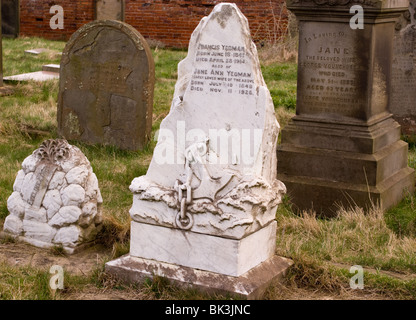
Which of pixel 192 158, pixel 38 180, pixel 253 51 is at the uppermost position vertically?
pixel 253 51

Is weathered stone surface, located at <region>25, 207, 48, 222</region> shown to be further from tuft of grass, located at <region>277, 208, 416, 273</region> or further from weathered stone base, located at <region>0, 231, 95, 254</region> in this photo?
tuft of grass, located at <region>277, 208, 416, 273</region>

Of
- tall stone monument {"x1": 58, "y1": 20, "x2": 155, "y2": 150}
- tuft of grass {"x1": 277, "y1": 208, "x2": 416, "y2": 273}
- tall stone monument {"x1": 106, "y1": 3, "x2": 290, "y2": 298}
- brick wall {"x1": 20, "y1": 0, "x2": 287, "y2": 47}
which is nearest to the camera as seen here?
tall stone monument {"x1": 106, "y1": 3, "x2": 290, "y2": 298}

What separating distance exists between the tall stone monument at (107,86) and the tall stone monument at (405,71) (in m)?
2.97

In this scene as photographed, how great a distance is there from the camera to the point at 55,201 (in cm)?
570

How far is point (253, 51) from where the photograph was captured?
15.9ft

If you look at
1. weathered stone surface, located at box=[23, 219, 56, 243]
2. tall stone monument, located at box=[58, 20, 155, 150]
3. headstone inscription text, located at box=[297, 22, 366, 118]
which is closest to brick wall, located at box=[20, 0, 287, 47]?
tall stone monument, located at box=[58, 20, 155, 150]

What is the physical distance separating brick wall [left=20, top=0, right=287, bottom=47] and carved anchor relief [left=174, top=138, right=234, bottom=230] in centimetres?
1217

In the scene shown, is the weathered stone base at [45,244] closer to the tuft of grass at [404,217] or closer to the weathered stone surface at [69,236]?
the weathered stone surface at [69,236]

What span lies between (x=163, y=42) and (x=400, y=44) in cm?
1011

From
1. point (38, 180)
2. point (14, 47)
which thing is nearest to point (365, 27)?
point (38, 180)

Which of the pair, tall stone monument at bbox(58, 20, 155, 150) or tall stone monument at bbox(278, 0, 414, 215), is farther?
tall stone monument at bbox(58, 20, 155, 150)

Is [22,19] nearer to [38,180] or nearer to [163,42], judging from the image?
[163,42]

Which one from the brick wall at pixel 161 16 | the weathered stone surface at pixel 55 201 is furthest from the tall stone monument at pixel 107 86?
the brick wall at pixel 161 16

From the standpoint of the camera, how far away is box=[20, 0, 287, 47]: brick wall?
17.3 m
